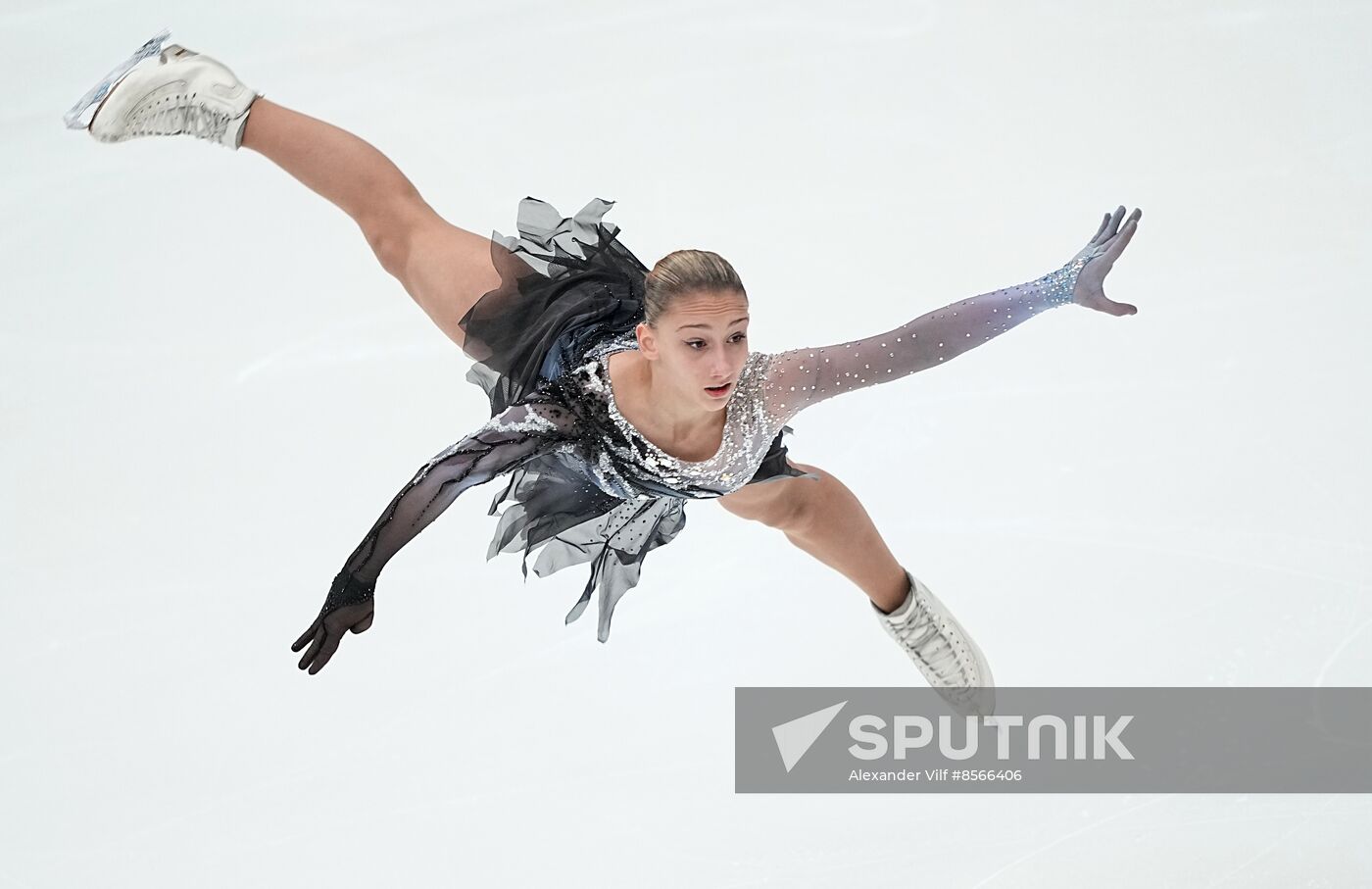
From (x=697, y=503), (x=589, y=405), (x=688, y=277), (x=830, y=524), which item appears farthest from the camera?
(x=697, y=503)

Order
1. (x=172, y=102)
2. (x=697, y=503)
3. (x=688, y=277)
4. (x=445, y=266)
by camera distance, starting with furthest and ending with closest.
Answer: (x=697, y=503) < (x=172, y=102) < (x=445, y=266) < (x=688, y=277)

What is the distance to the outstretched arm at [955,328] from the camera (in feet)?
8.87

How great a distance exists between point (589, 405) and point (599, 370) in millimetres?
74

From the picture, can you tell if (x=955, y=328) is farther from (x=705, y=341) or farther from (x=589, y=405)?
(x=589, y=405)

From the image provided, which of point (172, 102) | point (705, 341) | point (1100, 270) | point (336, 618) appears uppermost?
point (172, 102)

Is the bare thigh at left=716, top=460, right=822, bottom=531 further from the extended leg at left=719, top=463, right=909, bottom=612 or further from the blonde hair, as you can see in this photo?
the blonde hair

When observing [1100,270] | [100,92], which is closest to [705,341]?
[1100,270]

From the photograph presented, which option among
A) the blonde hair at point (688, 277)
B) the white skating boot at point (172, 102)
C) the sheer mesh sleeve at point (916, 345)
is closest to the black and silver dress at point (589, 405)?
the sheer mesh sleeve at point (916, 345)

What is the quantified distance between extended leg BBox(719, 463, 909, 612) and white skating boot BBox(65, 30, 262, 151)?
1.44 metres

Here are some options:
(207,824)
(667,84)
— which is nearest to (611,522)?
(207,824)

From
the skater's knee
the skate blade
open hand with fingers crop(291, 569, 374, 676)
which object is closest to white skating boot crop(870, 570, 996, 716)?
A: the skater's knee

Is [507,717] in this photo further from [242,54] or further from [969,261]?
[242,54]

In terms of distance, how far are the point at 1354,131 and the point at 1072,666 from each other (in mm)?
2353

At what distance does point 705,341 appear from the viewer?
267cm
